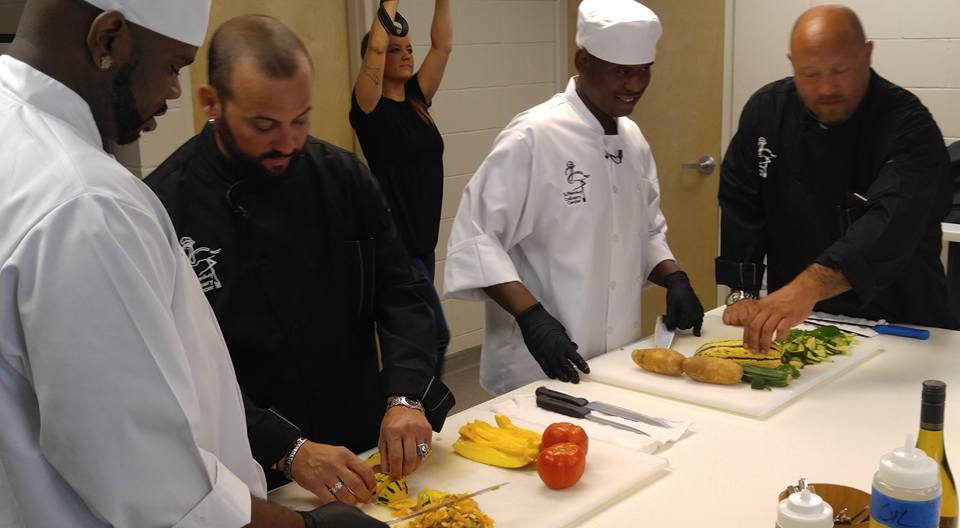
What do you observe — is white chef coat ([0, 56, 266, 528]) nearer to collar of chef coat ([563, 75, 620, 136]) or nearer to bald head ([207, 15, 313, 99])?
bald head ([207, 15, 313, 99])

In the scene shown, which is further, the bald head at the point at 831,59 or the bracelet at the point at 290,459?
the bald head at the point at 831,59

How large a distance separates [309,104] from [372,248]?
36cm

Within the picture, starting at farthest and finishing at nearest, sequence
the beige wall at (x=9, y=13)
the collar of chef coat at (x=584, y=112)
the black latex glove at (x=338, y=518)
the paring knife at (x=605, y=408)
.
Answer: the beige wall at (x=9, y=13), the collar of chef coat at (x=584, y=112), the paring knife at (x=605, y=408), the black latex glove at (x=338, y=518)

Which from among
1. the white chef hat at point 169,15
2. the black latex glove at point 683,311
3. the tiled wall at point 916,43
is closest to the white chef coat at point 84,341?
the white chef hat at point 169,15

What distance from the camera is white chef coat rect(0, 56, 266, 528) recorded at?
871 mm

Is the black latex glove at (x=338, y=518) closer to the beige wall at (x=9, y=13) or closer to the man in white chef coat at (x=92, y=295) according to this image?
the man in white chef coat at (x=92, y=295)

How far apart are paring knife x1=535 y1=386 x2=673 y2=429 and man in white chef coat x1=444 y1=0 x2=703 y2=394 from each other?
362 mm

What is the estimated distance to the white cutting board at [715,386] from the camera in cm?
178

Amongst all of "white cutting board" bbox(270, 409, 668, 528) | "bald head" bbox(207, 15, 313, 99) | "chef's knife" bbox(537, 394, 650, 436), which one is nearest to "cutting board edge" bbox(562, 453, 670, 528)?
"white cutting board" bbox(270, 409, 668, 528)

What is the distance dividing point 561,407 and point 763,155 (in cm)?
111

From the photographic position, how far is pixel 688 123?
431cm

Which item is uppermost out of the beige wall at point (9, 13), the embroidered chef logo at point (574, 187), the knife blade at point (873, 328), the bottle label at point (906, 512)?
the beige wall at point (9, 13)

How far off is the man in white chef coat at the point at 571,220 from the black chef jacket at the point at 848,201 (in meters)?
Result: 0.31

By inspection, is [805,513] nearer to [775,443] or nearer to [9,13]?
[775,443]
